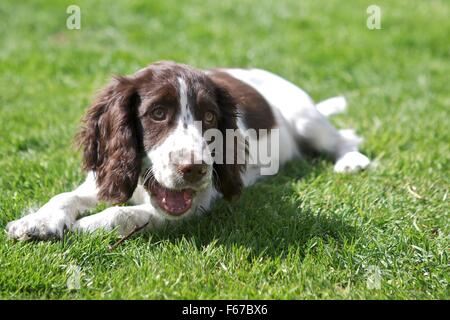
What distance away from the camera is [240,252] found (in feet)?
12.0

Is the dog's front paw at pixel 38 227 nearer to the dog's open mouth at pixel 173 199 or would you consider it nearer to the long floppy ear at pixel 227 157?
the dog's open mouth at pixel 173 199

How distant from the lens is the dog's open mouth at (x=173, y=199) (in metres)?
3.88

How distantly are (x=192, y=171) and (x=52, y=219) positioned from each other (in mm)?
861

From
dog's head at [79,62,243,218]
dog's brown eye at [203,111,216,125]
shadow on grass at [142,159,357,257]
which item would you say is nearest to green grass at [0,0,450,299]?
shadow on grass at [142,159,357,257]

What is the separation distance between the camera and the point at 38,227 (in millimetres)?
3686

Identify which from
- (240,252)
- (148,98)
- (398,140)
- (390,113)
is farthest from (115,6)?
(240,252)

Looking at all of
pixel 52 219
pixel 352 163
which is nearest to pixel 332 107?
pixel 352 163

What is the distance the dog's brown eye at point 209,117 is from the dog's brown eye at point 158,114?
25 centimetres

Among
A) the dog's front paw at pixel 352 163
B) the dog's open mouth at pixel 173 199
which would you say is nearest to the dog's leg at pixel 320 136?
the dog's front paw at pixel 352 163

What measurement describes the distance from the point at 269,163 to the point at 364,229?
1.36 m

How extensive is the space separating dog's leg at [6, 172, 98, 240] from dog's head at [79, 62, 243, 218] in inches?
6.9

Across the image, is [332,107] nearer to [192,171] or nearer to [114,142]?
[114,142]

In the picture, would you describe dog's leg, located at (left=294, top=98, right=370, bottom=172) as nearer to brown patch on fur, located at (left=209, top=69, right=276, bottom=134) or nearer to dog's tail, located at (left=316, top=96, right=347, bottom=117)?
brown patch on fur, located at (left=209, top=69, right=276, bottom=134)

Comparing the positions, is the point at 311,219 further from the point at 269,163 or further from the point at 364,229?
the point at 269,163
